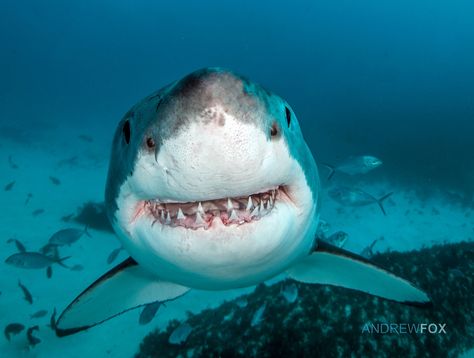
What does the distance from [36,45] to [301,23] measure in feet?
297

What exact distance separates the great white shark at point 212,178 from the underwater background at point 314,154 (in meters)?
3.27

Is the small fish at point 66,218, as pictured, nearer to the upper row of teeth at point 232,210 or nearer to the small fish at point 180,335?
the small fish at point 180,335

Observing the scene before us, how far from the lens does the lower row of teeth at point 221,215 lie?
1.56m

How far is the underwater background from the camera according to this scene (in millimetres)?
6301

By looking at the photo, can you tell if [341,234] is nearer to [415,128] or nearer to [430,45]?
[415,128]

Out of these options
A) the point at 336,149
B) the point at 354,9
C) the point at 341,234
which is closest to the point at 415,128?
the point at 336,149

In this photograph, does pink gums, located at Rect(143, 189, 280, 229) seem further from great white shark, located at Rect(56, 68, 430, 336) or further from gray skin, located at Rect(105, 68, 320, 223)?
gray skin, located at Rect(105, 68, 320, 223)

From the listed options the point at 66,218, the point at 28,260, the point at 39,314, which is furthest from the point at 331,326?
the point at 66,218

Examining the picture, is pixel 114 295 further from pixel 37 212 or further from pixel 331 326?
pixel 37 212

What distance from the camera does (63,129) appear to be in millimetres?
34406

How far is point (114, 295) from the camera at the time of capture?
3.43 meters

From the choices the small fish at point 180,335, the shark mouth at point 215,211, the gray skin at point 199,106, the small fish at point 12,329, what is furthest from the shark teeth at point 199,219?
the small fish at point 12,329

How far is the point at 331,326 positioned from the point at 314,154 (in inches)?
930

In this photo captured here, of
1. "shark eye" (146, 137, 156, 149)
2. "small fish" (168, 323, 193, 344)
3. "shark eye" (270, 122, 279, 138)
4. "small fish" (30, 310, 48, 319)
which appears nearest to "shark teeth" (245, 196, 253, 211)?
"shark eye" (270, 122, 279, 138)
